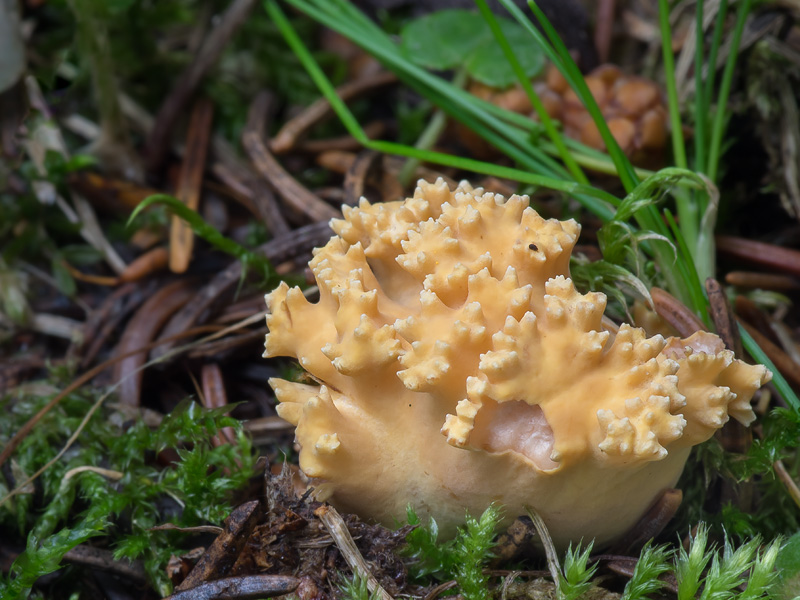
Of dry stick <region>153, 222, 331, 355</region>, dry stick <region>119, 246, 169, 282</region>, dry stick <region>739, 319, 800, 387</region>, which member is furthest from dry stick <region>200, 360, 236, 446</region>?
dry stick <region>739, 319, 800, 387</region>

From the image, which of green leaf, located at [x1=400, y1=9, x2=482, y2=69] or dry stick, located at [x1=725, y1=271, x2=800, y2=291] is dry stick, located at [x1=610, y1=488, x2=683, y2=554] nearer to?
dry stick, located at [x1=725, y1=271, x2=800, y2=291]

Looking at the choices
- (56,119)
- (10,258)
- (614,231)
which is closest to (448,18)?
(614,231)

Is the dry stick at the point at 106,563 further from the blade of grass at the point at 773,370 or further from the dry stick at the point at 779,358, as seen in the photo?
the dry stick at the point at 779,358

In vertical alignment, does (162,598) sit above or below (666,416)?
below

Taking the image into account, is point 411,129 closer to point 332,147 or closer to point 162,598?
point 332,147

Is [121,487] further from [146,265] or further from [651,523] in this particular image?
[651,523]

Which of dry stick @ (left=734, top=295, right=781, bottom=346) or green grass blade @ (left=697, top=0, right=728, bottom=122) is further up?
green grass blade @ (left=697, top=0, right=728, bottom=122)

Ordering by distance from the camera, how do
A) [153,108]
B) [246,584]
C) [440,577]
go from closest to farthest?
1. [246,584]
2. [440,577]
3. [153,108]
